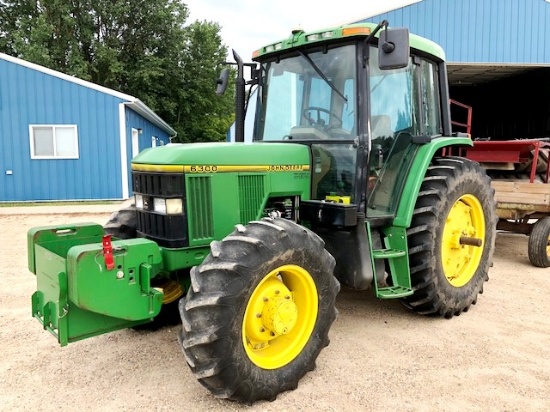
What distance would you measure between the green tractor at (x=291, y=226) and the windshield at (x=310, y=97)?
1cm

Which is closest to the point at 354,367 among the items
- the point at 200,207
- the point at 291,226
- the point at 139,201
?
the point at 291,226

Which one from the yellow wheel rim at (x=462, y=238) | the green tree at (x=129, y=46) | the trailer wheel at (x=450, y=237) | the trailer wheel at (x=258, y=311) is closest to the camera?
the trailer wheel at (x=258, y=311)

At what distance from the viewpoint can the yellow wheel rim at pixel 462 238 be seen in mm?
4324

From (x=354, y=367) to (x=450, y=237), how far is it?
163 centimetres

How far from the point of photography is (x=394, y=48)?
323cm

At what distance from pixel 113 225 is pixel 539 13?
1243 centimetres

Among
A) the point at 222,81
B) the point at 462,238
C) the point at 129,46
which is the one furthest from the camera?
the point at 129,46

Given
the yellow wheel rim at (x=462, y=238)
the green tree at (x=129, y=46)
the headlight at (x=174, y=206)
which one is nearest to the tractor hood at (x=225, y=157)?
the headlight at (x=174, y=206)

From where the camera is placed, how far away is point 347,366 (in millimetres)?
3385

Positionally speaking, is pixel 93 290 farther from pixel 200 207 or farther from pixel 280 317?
pixel 280 317

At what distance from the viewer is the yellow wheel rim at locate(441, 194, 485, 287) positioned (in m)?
4.32

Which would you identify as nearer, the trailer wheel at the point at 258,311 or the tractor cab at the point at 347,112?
the trailer wheel at the point at 258,311

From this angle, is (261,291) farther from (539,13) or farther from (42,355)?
(539,13)

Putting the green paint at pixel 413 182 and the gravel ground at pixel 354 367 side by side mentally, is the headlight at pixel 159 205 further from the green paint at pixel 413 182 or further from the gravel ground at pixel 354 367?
the green paint at pixel 413 182
